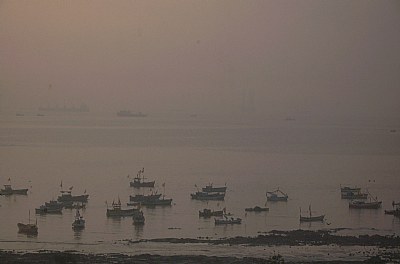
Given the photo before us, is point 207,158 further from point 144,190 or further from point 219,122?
point 144,190

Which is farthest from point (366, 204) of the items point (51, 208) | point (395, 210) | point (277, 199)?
point (51, 208)

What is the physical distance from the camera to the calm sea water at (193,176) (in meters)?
6.02

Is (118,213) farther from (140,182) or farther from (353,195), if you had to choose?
(353,195)

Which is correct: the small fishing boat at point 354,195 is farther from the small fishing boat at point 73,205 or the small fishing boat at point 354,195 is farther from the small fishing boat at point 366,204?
the small fishing boat at point 73,205

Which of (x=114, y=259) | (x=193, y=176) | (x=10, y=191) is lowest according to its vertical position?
(x=114, y=259)

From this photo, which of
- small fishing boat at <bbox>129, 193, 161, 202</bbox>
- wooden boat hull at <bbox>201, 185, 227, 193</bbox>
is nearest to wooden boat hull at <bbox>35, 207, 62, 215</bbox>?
small fishing boat at <bbox>129, 193, 161, 202</bbox>

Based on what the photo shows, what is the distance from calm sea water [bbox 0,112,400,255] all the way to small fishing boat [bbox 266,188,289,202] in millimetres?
79

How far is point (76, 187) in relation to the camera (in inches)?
291

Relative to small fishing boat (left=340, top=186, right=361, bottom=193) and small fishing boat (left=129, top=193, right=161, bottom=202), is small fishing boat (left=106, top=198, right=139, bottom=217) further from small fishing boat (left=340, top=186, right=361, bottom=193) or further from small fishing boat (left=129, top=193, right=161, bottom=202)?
small fishing boat (left=340, top=186, right=361, bottom=193)

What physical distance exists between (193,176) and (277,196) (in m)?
1.32

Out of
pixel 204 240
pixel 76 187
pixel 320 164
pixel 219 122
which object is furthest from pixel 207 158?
pixel 204 240

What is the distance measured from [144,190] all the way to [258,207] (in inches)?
46.6

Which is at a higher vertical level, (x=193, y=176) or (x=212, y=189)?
(x=193, y=176)

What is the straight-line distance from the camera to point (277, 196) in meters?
7.12
